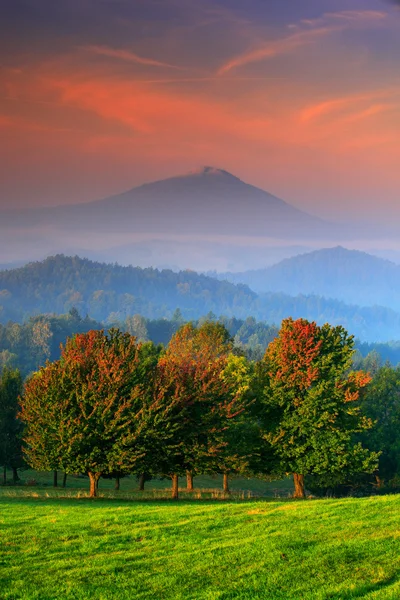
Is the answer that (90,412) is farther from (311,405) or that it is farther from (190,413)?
(311,405)

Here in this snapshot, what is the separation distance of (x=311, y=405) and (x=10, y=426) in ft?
99.3

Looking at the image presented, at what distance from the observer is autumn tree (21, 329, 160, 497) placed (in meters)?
34.0

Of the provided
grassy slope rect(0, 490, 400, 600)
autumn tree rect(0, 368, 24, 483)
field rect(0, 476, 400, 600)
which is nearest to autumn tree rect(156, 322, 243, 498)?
field rect(0, 476, 400, 600)

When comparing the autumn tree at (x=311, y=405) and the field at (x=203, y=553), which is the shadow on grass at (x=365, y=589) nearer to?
the field at (x=203, y=553)

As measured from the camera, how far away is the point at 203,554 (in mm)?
16531

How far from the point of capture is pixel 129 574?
15.0 meters

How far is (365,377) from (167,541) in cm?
2629

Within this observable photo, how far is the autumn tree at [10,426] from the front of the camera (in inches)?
2185

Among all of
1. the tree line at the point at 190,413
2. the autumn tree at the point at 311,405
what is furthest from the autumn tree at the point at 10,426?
the autumn tree at the point at 311,405

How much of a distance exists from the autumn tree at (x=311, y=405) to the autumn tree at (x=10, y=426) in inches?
1017

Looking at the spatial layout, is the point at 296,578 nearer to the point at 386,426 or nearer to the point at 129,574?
the point at 129,574

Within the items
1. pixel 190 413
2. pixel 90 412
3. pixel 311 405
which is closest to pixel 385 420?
pixel 311 405

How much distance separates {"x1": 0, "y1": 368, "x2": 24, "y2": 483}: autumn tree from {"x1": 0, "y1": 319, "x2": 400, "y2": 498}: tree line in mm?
17654

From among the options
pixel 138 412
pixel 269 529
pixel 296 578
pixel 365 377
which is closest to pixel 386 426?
pixel 365 377
